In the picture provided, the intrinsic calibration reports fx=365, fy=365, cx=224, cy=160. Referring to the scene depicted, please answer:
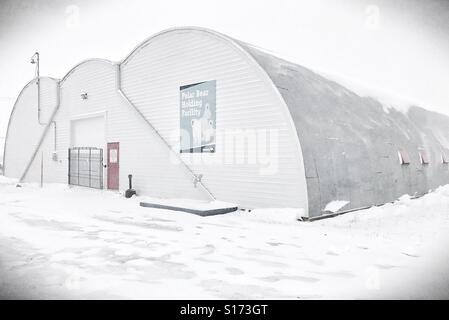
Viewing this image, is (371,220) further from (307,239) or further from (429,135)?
(429,135)

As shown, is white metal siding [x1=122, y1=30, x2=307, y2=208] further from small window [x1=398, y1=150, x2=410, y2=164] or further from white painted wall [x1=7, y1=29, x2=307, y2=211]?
small window [x1=398, y1=150, x2=410, y2=164]

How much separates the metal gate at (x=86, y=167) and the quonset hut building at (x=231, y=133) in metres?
0.05

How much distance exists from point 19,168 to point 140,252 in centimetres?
1996

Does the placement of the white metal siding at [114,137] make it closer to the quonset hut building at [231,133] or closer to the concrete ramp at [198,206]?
the quonset hut building at [231,133]

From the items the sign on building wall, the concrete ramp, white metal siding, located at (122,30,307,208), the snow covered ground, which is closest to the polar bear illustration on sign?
the sign on building wall

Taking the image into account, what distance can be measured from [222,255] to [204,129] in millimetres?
6685

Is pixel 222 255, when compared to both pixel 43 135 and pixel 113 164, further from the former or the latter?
pixel 43 135

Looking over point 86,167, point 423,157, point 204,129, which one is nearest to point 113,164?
point 86,167

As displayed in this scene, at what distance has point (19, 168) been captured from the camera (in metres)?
22.8

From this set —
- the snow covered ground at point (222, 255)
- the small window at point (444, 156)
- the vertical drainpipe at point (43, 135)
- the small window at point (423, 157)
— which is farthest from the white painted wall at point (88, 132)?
the small window at point (444, 156)

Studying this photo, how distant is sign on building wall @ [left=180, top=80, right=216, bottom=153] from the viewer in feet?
39.9

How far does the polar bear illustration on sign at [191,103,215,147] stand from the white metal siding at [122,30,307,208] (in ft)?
1.23

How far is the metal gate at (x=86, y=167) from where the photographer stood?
16688 millimetres

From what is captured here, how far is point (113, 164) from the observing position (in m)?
15.9
